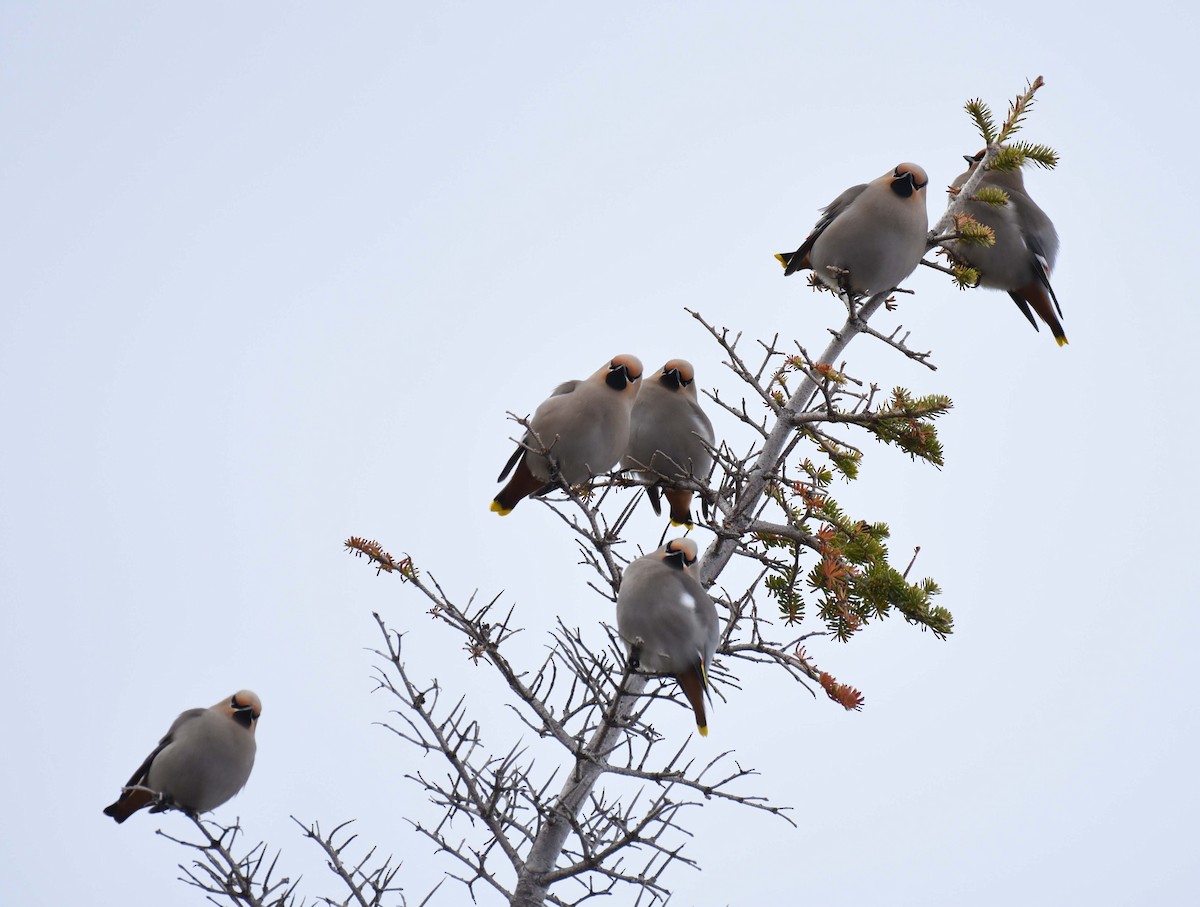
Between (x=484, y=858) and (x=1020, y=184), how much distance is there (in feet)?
12.7

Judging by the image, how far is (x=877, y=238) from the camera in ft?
15.4

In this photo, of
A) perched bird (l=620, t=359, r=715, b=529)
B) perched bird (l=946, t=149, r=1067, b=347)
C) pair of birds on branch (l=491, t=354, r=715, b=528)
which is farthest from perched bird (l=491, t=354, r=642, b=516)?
perched bird (l=946, t=149, r=1067, b=347)

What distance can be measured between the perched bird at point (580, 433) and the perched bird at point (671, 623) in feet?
2.24

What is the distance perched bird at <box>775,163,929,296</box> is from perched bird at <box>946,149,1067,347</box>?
1.39 feet

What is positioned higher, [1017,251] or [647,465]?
[1017,251]

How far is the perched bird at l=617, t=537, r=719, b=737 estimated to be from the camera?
3.71m

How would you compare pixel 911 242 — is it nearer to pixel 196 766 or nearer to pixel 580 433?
pixel 580 433

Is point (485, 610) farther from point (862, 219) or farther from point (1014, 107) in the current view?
point (1014, 107)

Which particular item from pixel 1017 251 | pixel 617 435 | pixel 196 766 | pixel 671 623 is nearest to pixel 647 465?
pixel 617 435

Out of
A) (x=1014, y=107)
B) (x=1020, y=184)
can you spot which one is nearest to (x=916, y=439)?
(x=1014, y=107)

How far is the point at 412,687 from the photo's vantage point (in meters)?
3.75

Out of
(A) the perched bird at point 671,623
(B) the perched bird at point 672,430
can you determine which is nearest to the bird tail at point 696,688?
(A) the perched bird at point 671,623

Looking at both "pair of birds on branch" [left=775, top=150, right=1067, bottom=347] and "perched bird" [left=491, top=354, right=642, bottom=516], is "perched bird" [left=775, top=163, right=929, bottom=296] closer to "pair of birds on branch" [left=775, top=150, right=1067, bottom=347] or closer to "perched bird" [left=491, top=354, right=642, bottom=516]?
"pair of birds on branch" [left=775, top=150, right=1067, bottom=347]

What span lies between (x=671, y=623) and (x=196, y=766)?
2197mm
